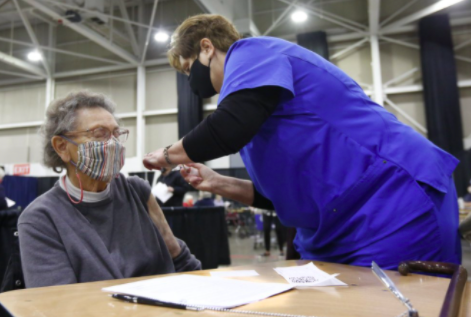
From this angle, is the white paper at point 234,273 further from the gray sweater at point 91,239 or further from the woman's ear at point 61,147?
the woman's ear at point 61,147

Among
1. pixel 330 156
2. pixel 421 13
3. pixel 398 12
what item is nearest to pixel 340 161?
pixel 330 156

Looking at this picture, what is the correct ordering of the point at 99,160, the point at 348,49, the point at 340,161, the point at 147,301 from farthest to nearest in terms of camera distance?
the point at 348,49
the point at 99,160
the point at 340,161
the point at 147,301

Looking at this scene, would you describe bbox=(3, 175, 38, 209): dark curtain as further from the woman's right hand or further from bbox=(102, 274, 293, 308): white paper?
bbox=(102, 274, 293, 308): white paper

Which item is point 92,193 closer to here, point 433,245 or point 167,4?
point 433,245

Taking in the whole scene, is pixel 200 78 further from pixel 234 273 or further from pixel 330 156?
pixel 234 273

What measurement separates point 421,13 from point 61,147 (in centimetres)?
894

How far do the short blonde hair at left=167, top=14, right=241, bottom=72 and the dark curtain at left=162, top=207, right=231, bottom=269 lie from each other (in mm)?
2834

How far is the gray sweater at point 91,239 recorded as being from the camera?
3.29 ft

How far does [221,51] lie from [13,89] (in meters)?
13.5

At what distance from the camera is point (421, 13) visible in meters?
8.16

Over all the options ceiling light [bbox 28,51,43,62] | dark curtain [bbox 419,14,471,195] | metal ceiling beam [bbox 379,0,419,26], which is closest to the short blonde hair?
dark curtain [bbox 419,14,471,195]

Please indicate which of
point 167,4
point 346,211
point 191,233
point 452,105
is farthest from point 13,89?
point 346,211

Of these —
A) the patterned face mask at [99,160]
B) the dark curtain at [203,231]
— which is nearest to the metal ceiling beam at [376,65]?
the dark curtain at [203,231]

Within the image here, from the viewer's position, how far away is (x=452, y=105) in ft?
28.0
